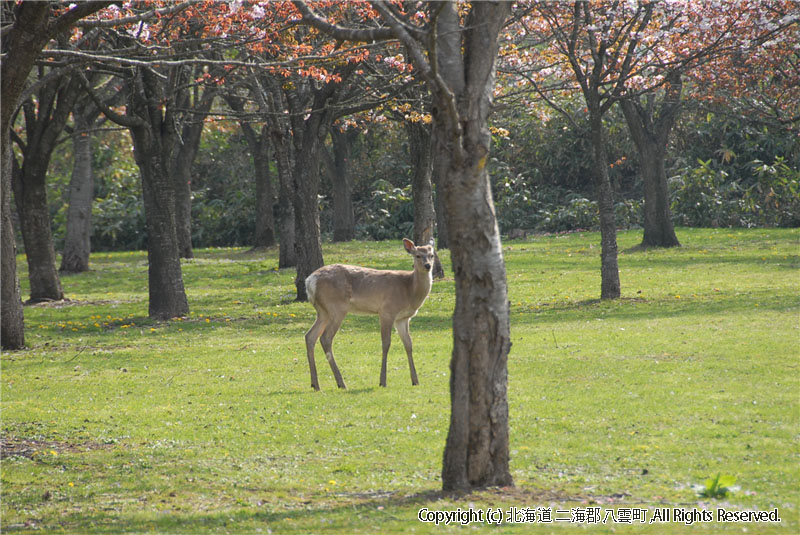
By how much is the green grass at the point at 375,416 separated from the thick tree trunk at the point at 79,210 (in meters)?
8.85

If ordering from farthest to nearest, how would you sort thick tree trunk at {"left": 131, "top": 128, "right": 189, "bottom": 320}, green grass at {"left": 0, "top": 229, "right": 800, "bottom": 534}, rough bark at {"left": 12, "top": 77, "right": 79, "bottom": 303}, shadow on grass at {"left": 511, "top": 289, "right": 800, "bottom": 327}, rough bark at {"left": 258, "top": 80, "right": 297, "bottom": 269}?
rough bark at {"left": 12, "top": 77, "right": 79, "bottom": 303} < rough bark at {"left": 258, "top": 80, "right": 297, "bottom": 269} < thick tree trunk at {"left": 131, "top": 128, "right": 189, "bottom": 320} < shadow on grass at {"left": 511, "top": 289, "right": 800, "bottom": 327} < green grass at {"left": 0, "top": 229, "right": 800, "bottom": 534}

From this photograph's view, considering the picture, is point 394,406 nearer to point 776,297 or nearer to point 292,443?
point 292,443

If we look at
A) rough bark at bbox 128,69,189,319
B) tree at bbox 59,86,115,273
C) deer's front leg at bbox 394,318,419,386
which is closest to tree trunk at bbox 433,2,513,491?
deer's front leg at bbox 394,318,419,386

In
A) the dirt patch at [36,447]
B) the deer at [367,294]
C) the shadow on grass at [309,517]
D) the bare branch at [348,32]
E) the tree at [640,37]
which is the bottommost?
the dirt patch at [36,447]

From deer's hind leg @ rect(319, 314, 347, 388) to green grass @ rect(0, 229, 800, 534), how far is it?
329mm

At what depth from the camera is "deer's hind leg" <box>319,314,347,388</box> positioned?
1212cm

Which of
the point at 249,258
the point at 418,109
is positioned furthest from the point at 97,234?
the point at 418,109

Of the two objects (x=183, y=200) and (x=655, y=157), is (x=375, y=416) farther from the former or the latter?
(x=183, y=200)

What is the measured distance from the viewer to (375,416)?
1048cm

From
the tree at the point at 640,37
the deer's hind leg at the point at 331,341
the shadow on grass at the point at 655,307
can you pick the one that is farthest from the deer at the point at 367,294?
the tree at the point at 640,37

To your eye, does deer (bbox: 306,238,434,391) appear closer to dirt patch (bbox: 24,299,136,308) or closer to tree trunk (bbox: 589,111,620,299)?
tree trunk (bbox: 589,111,620,299)

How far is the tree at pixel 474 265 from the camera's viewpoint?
720 cm

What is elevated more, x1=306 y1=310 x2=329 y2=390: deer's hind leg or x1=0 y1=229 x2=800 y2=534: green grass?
x1=306 y1=310 x2=329 y2=390: deer's hind leg

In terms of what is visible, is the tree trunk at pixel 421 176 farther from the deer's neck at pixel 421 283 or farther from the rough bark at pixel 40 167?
the deer's neck at pixel 421 283
